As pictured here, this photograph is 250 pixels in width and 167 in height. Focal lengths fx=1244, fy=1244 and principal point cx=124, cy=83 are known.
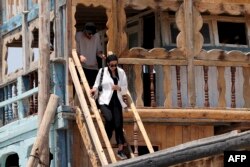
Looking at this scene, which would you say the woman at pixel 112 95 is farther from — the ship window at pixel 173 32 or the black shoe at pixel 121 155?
the ship window at pixel 173 32

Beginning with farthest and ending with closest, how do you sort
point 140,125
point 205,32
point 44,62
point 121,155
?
point 205,32, point 44,62, point 140,125, point 121,155

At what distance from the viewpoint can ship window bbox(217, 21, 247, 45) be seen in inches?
842

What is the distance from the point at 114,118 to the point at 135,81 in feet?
4.37

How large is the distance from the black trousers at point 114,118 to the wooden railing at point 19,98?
1751mm

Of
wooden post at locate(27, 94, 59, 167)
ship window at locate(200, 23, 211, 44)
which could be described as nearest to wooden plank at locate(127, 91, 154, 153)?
wooden post at locate(27, 94, 59, 167)

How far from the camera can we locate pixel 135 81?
1942 centimetres

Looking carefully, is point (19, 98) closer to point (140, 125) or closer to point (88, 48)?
point (88, 48)

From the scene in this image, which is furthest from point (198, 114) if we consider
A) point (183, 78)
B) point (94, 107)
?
point (94, 107)

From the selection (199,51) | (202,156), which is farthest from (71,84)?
(202,156)

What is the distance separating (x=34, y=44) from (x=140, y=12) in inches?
78.4

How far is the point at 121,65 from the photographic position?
1967 centimetres

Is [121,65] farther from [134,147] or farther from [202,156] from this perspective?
[202,156]

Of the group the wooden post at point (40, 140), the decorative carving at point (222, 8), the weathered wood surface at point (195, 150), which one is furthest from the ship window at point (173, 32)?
the weathered wood surface at point (195, 150)

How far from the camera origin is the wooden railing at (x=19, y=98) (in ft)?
65.8
